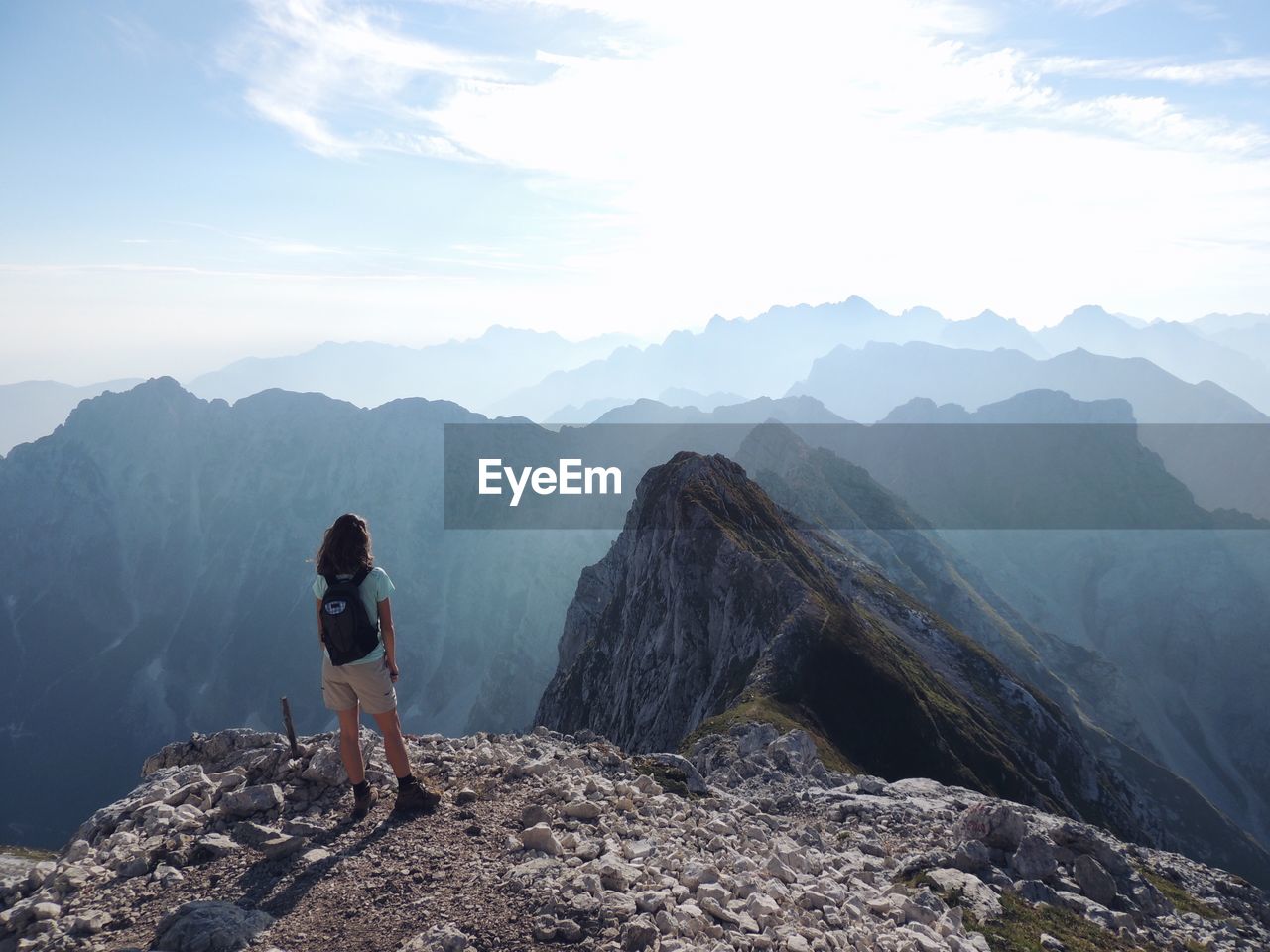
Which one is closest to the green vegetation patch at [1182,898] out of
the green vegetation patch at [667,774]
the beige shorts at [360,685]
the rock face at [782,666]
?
the green vegetation patch at [667,774]

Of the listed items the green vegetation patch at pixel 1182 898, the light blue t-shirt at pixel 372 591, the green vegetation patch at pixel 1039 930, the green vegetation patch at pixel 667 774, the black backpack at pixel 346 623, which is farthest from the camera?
the green vegetation patch at pixel 1182 898

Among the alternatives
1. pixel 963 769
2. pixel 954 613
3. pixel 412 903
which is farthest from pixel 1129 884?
pixel 954 613

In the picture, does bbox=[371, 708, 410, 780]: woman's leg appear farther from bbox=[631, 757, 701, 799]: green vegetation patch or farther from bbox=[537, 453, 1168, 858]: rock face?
bbox=[537, 453, 1168, 858]: rock face

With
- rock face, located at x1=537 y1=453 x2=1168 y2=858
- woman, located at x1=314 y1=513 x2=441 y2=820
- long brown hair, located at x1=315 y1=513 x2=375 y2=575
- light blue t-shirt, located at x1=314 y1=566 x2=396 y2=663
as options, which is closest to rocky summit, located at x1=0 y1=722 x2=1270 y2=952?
woman, located at x1=314 y1=513 x2=441 y2=820

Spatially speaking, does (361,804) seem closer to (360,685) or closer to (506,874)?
(360,685)

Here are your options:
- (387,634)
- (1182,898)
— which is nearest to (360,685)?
(387,634)

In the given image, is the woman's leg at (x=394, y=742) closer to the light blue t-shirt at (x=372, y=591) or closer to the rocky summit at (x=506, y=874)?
the rocky summit at (x=506, y=874)
